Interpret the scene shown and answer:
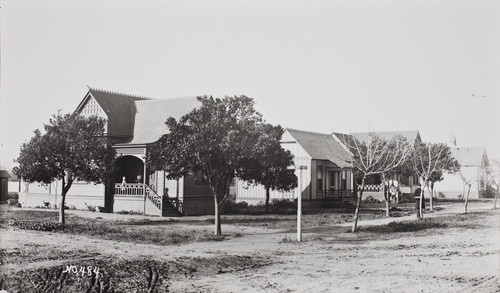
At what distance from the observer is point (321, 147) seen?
46.0 m

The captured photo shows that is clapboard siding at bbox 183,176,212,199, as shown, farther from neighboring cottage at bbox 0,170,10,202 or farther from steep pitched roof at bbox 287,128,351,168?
neighboring cottage at bbox 0,170,10,202

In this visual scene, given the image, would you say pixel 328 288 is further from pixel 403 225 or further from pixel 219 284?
pixel 403 225

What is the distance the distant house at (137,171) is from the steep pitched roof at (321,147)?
41.8 feet

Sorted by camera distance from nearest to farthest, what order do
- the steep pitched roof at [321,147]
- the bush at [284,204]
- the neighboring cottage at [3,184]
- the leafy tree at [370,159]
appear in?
1. the leafy tree at [370,159]
2. the bush at [284,204]
3. the steep pitched roof at [321,147]
4. the neighboring cottage at [3,184]

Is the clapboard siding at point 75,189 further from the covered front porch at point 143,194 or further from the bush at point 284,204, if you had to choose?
the bush at point 284,204

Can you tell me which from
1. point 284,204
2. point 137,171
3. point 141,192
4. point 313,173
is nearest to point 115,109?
point 137,171

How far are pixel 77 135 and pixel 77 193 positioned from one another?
12.8 m

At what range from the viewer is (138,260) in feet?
43.3

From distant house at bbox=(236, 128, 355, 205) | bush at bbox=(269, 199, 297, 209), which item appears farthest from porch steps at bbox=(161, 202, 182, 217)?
bush at bbox=(269, 199, 297, 209)

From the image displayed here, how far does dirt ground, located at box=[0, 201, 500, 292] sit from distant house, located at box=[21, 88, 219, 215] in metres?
9.61

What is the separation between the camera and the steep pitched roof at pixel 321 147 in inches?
1696

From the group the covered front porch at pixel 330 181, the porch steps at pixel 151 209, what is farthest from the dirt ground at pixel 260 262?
the covered front porch at pixel 330 181

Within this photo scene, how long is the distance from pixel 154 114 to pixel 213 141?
16.3 metres

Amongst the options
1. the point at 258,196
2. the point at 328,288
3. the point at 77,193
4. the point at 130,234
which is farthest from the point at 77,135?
the point at 258,196
